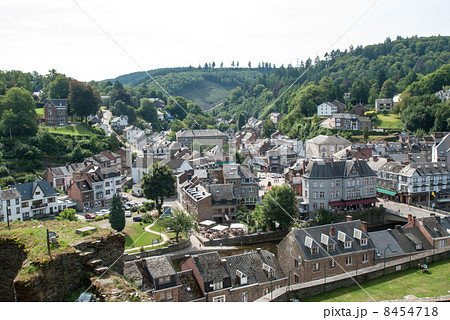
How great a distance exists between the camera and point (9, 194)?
950 inches

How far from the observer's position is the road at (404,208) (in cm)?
2705

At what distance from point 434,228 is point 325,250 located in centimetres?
648

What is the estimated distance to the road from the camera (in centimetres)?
2705

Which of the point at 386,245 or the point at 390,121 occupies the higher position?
the point at 390,121

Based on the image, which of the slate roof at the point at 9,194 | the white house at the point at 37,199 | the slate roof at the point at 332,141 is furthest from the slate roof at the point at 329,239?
the slate roof at the point at 332,141

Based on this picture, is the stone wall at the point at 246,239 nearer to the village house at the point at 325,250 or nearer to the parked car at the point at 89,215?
the village house at the point at 325,250

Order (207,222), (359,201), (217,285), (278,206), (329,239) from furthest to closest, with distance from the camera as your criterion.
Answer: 1. (359,201)
2. (207,222)
3. (278,206)
4. (329,239)
5. (217,285)

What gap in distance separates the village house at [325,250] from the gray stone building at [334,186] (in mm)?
9334

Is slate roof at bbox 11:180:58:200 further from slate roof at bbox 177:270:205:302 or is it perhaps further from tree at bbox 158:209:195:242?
slate roof at bbox 177:270:205:302

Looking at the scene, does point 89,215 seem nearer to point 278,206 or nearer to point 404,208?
point 278,206

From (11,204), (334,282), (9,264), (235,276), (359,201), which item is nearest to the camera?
(9,264)

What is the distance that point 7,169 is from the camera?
30891mm

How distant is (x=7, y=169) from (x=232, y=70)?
131 metres

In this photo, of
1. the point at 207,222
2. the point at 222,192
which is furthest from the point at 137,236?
the point at 222,192
